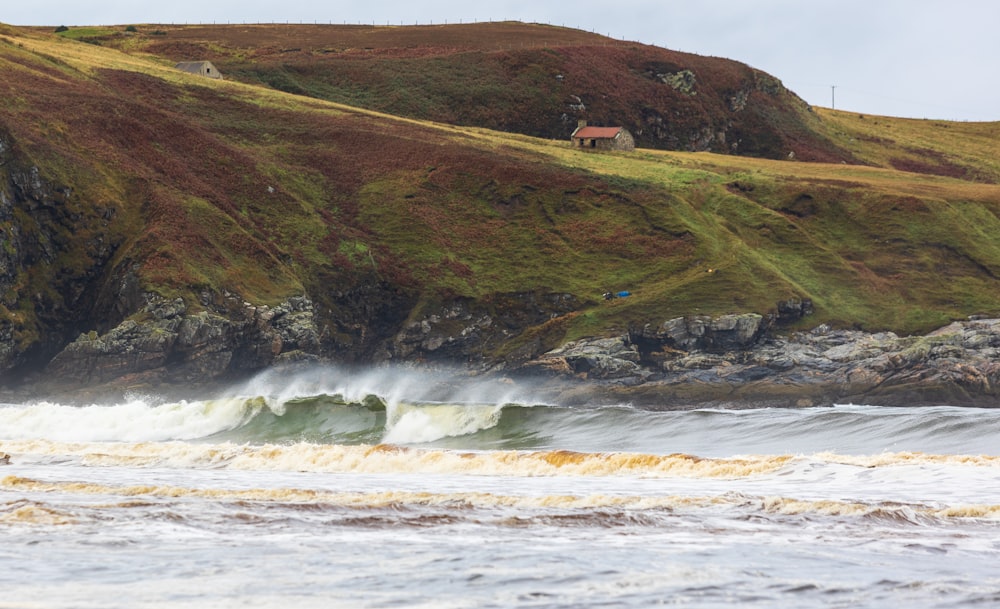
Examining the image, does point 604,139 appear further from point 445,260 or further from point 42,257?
point 42,257

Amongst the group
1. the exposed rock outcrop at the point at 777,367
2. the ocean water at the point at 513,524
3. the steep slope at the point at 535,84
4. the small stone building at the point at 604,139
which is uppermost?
the steep slope at the point at 535,84

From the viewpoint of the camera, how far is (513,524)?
20047 mm

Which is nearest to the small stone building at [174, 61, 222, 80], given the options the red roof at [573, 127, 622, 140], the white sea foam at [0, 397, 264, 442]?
the red roof at [573, 127, 622, 140]

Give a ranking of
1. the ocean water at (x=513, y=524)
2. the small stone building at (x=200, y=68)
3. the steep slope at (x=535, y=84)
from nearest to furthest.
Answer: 1. the ocean water at (x=513, y=524)
2. the small stone building at (x=200, y=68)
3. the steep slope at (x=535, y=84)

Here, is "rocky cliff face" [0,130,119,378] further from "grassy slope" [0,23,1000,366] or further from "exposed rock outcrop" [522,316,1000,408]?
"exposed rock outcrop" [522,316,1000,408]

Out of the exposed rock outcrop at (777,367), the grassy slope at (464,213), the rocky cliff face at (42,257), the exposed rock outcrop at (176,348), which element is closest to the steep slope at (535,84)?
the grassy slope at (464,213)

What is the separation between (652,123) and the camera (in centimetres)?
13138

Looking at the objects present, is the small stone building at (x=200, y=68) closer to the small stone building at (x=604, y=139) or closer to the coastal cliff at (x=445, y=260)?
the coastal cliff at (x=445, y=260)

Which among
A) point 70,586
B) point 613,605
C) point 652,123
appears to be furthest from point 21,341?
point 652,123

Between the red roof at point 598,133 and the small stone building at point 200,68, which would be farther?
the small stone building at point 200,68

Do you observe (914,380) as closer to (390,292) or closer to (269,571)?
(390,292)

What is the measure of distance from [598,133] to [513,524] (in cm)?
9739

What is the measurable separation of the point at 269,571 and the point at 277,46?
139 meters

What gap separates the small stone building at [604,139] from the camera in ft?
371
